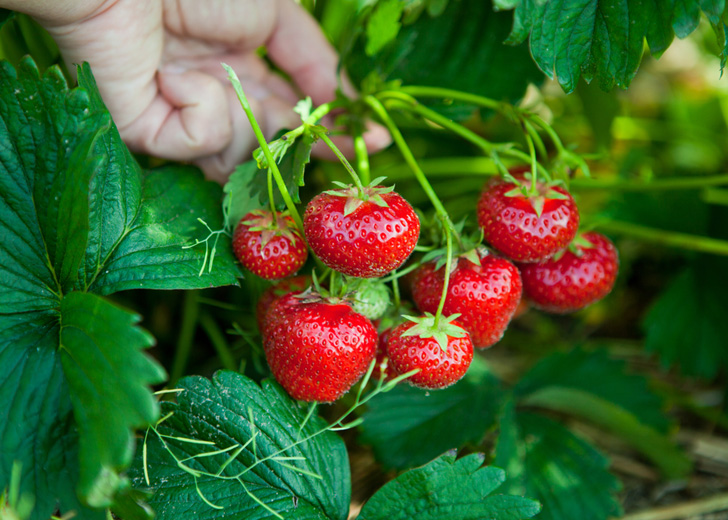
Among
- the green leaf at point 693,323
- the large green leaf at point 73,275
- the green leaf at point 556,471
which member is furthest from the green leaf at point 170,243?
the green leaf at point 693,323

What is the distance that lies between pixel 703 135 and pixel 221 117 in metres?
1.42

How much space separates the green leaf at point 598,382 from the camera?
1.12m

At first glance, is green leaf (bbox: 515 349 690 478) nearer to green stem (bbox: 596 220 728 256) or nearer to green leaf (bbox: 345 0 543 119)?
green stem (bbox: 596 220 728 256)

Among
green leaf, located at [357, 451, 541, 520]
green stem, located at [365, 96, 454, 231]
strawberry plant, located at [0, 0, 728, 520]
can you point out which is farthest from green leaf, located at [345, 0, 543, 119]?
green leaf, located at [357, 451, 541, 520]

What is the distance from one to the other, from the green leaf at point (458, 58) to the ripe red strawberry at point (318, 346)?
0.51 metres

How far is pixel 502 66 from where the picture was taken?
104cm

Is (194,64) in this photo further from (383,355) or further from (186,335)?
(383,355)

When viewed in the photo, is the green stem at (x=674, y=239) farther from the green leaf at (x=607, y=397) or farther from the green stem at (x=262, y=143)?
the green stem at (x=262, y=143)

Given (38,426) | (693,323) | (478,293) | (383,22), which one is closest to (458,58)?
(383,22)

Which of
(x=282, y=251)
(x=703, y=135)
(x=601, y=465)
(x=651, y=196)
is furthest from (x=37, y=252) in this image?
(x=703, y=135)

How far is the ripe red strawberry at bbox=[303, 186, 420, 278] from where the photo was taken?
24.5 inches

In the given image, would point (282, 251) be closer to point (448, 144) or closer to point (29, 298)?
point (29, 298)

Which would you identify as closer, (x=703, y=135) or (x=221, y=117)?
(x=221, y=117)

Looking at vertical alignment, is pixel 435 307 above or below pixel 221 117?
below
